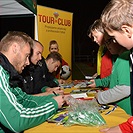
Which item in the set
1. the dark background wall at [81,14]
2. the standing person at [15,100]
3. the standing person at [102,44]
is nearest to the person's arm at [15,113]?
the standing person at [15,100]

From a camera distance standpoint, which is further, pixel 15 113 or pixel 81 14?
pixel 81 14

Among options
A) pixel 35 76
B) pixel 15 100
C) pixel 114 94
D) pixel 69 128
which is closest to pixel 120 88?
pixel 114 94

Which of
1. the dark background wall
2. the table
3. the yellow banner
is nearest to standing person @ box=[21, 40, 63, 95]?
the table

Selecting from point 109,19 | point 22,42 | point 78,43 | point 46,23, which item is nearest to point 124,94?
point 109,19

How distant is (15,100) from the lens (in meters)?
1.21

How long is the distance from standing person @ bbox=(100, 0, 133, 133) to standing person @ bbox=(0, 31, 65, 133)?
0.35 meters

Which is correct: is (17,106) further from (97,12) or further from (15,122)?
(97,12)

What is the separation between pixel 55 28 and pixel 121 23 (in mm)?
3377

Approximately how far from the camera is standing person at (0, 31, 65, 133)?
1153 mm

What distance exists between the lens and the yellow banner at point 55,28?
13.5 feet

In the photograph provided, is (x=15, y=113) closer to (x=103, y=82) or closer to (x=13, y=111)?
(x=13, y=111)

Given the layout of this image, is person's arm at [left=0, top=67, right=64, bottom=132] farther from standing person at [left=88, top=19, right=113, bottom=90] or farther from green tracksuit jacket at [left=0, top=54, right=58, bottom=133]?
standing person at [left=88, top=19, right=113, bottom=90]

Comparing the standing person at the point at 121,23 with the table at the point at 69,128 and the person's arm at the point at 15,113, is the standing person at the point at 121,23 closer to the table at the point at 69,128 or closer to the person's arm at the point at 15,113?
the table at the point at 69,128

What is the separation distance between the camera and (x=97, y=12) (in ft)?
60.6
